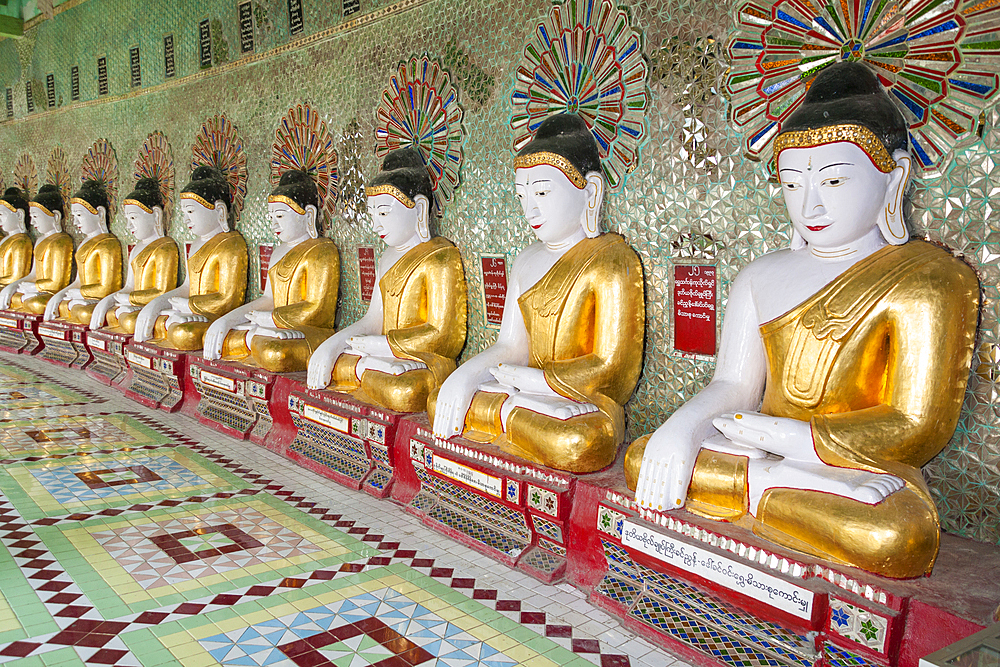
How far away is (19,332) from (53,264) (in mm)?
887

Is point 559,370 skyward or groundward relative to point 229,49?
groundward

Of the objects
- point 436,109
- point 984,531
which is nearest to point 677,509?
point 984,531

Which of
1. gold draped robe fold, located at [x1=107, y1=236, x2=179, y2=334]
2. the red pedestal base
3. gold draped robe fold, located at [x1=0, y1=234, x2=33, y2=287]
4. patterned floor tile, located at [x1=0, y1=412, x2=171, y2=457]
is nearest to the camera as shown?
patterned floor tile, located at [x1=0, y1=412, x2=171, y2=457]

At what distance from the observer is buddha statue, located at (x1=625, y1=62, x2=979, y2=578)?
2236 millimetres

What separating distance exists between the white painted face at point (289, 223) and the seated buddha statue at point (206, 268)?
896 mm

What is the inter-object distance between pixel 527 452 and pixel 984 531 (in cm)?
Result: 168

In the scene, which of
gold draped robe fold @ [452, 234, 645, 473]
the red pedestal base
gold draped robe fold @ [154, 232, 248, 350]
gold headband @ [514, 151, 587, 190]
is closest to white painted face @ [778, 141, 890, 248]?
gold draped robe fold @ [452, 234, 645, 473]

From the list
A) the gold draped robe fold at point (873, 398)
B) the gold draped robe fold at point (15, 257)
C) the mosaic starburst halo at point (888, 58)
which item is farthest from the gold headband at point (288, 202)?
the gold draped robe fold at point (15, 257)

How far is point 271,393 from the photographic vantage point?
5.06 m

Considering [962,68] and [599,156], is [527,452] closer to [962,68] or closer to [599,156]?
[599,156]

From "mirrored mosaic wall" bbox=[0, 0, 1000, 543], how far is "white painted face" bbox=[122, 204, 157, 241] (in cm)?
29

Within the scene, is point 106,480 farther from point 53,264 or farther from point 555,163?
point 53,264

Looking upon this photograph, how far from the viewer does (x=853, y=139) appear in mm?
2449

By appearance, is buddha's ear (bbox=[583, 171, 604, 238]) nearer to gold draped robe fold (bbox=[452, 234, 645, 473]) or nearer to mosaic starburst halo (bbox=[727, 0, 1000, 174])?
gold draped robe fold (bbox=[452, 234, 645, 473])
